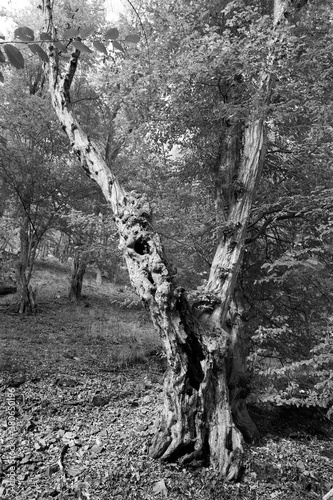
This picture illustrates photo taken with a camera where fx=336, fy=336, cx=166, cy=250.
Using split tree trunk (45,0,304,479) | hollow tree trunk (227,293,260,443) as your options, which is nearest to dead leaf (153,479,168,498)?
split tree trunk (45,0,304,479)

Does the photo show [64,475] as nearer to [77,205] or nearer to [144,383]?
[144,383]

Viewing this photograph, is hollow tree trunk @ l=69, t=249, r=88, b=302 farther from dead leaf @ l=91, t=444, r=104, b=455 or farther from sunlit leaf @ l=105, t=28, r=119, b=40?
sunlit leaf @ l=105, t=28, r=119, b=40

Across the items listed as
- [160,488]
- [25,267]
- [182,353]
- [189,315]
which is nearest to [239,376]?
[182,353]

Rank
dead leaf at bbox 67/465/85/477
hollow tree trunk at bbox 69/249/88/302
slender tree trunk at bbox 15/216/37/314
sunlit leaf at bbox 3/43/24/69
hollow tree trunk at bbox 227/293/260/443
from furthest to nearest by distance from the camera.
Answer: hollow tree trunk at bbox 69/249/88/302
slender tree trunk at bbox 15/216/37/314
hollow tree trunk at bbox 227/293/260/443
dead leaf at bbox 67/465/85/477
sunlit leaf at bbox 3/43/24/69

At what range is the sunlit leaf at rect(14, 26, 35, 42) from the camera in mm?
844

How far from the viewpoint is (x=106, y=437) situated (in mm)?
3314

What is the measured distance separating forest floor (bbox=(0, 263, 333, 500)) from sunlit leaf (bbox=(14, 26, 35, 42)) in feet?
9.20

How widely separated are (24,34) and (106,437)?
3.44 m

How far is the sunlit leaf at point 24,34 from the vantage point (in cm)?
84

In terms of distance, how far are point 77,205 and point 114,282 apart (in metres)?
8.43

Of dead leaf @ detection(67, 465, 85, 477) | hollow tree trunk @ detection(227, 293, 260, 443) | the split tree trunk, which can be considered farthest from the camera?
hollow tree trunk @ detection(227, 293, 260, 443)

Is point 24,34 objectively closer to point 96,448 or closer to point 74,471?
point 74,471

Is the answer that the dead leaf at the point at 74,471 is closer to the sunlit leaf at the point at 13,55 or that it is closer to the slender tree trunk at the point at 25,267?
the sunlit leaf at the point at 13,55

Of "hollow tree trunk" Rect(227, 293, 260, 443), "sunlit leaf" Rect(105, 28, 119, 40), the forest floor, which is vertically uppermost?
"sunlit leaf" Rect(105, 28, 119, 40)
